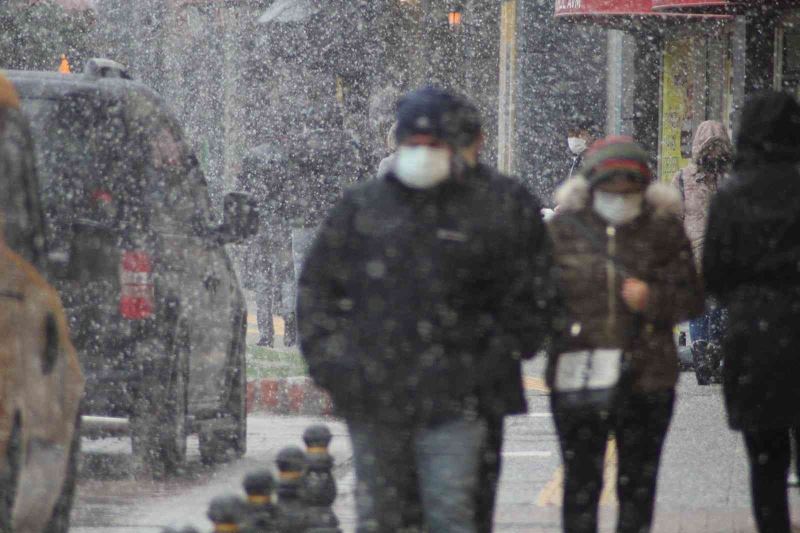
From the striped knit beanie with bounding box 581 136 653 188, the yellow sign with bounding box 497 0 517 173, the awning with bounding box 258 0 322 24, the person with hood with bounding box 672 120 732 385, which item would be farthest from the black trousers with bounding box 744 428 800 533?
the awning with bounding box 258 0 322 24

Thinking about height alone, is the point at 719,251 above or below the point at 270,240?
below

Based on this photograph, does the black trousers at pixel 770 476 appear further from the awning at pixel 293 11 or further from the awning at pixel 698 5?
the awning at pixel 293 11

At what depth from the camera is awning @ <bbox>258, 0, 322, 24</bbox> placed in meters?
30.2

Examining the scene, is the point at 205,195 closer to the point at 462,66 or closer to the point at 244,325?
the point at 244,325

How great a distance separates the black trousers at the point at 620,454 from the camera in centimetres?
655

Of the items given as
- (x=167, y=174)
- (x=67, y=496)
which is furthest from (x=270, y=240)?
(x=67, y=496)

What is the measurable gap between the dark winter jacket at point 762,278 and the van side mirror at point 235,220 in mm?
3868

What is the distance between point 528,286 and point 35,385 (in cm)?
162

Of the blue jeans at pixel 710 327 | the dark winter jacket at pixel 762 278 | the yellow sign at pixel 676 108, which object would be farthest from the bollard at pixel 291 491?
the yellow sign at pixel 676 108

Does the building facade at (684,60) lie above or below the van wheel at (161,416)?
above

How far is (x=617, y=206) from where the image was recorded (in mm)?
6512

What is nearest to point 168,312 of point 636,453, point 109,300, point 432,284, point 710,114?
point 109,300

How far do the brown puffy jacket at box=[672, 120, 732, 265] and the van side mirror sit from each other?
4429 mm

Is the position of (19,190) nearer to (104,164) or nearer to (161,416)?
(104,164)
